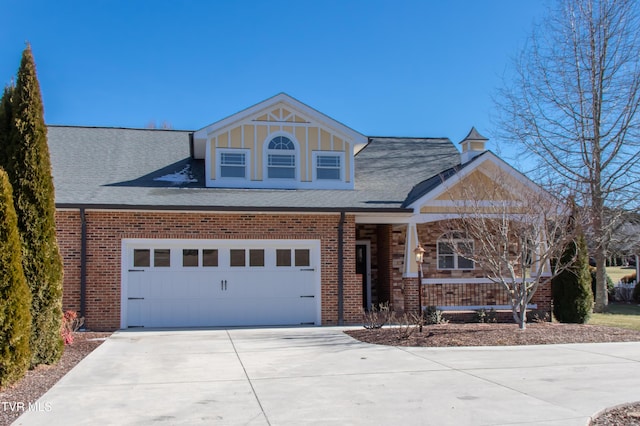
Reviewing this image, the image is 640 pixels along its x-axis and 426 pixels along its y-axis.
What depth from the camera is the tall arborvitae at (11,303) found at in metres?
7.21

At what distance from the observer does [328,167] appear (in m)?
16.8

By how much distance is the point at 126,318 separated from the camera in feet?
46.1

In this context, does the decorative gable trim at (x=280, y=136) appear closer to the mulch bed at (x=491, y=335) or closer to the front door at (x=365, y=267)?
the front door at (x=365, y=267)

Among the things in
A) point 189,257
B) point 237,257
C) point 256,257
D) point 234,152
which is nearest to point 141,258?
point 189,257

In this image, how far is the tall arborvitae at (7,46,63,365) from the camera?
8.67m

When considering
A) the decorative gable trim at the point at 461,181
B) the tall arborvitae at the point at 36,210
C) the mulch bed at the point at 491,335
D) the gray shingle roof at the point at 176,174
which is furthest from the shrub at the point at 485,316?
the tall arborvitae at the point at 36,210

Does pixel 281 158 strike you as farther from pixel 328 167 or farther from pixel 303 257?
pixel 303 257

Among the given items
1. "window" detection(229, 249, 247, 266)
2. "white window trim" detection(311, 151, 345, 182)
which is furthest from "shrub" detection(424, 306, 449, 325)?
"window" detection(229, 249, 247, 266)

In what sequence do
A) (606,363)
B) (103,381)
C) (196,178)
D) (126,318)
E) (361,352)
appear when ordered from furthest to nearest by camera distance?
(196,178)
(126,318)
(361,352)
(606,363)
(103,381)

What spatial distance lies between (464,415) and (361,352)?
428 cm

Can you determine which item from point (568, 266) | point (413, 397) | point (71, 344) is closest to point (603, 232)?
point (568, 266)

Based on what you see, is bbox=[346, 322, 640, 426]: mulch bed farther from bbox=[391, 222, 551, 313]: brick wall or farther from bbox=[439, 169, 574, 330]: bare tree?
bbox=[391, 222, 551, 313]: brick wall

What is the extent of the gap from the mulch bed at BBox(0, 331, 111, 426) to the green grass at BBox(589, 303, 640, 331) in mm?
12899

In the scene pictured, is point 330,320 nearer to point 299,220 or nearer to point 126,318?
point 299,220
